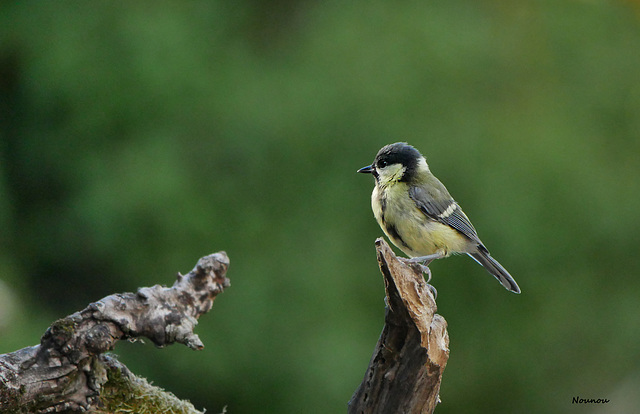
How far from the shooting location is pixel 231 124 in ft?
16.6

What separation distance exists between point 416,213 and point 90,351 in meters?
1.32

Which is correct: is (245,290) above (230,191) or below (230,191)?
below

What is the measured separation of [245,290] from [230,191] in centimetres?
72

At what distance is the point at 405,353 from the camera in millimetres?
2152

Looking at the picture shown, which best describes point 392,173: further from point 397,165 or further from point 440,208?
point 440,208

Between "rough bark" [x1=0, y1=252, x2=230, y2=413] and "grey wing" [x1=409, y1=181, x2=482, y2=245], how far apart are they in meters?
0.96

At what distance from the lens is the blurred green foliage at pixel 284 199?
4.79m

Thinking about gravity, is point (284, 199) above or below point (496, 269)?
above

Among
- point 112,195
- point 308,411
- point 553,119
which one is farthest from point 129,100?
point 553,119

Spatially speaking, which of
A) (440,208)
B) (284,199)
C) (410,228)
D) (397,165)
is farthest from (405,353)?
(284,199)

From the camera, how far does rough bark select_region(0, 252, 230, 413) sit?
6.86 ft

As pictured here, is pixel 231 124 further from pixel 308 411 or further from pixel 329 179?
pixel 308 411

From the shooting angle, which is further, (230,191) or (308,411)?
(230,191)

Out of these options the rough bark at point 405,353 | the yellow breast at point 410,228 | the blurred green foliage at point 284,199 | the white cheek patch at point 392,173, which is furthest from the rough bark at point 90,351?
the blurred green foliage at point 284,199
